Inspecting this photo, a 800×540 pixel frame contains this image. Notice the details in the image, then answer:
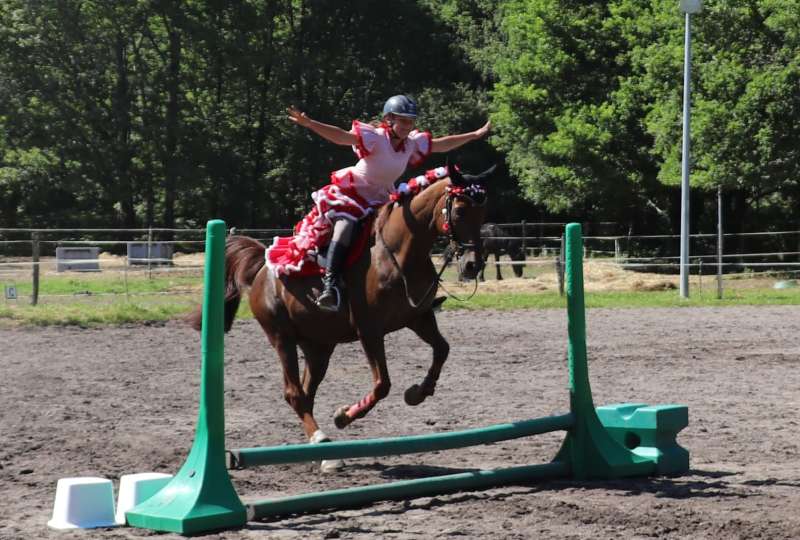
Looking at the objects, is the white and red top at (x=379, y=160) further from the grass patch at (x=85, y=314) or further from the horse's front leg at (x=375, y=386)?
the grass patch at (x=85, y=314)

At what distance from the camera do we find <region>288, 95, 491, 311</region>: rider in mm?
8078

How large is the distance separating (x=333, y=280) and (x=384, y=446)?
5.61 feet

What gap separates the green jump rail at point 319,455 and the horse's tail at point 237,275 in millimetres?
2906

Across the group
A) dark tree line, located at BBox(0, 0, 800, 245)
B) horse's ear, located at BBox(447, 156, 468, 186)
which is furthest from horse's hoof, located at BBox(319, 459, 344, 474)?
dark tree line, located at BBox(0, 0, 800, 245)

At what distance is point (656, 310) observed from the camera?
22.9 metres

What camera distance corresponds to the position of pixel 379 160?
26.9ft

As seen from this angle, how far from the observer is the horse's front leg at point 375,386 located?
795cm

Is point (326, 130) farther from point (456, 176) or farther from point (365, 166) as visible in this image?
point (456, 176)

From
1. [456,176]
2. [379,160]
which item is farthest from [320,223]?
[456,176]

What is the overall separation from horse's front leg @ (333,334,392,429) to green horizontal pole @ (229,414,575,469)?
0.93 metres

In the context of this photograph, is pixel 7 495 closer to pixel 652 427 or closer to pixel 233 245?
pixel 233 245

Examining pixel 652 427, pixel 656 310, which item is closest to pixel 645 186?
pixel 656 310

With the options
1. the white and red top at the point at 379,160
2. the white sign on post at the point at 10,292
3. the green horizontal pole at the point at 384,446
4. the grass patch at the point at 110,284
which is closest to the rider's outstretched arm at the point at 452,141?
the white and red top at the point at 379,160

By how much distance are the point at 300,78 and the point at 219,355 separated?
46313mm
